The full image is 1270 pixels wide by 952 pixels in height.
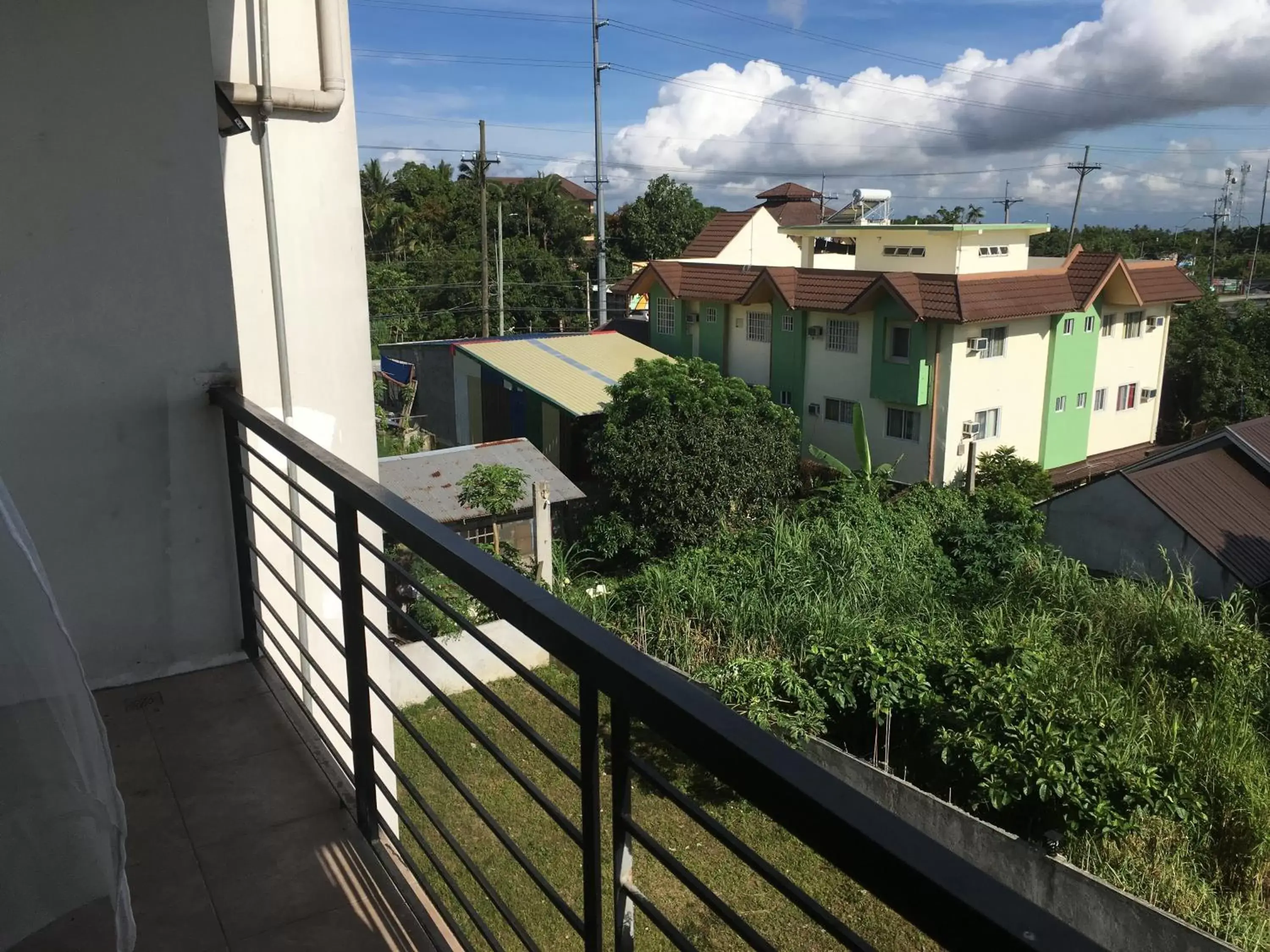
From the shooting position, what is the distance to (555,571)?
11672mm

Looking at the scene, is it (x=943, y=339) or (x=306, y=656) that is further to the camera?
(x=943, y=339)

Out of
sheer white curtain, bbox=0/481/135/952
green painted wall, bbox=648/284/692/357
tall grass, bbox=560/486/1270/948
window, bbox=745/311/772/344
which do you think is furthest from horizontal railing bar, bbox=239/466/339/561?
green painted wall, bbox=648/284/692/357

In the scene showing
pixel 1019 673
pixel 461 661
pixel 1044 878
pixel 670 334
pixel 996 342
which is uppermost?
pixel 996 342

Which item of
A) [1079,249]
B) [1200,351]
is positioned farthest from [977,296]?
[1200,351]

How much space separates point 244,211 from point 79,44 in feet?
4.16

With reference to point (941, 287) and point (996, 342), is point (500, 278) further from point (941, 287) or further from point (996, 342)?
point (996, 342)

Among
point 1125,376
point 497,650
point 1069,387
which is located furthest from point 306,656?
point 1125,376

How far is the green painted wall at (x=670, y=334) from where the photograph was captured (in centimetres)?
1992

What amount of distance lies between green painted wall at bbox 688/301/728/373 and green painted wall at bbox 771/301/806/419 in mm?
1116

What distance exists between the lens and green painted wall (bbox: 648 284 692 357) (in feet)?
65.4

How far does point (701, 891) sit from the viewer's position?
927 mm

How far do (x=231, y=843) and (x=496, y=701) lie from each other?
865 millimetres

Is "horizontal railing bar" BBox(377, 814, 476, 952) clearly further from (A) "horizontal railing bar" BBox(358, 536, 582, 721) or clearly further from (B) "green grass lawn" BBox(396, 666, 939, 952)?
(B) "green grass lawn" BBox(396, 666, 939, 952)

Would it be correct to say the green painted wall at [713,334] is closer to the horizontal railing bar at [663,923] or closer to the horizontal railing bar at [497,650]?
the horizontal railing bar at [497,650]
